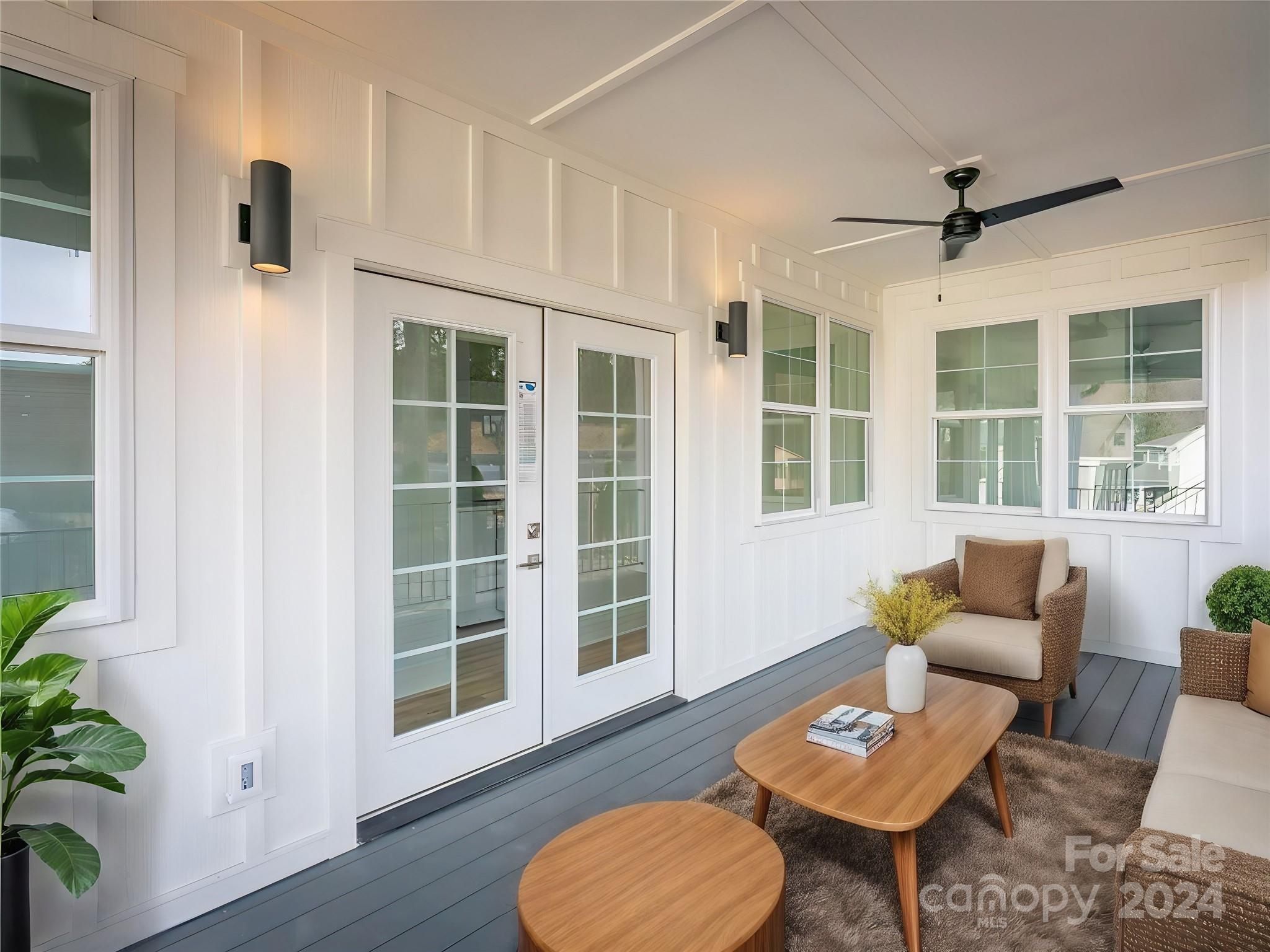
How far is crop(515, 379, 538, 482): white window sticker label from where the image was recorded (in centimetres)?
291

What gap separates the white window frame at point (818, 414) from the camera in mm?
4105

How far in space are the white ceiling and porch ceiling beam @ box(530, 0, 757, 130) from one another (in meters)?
0.03

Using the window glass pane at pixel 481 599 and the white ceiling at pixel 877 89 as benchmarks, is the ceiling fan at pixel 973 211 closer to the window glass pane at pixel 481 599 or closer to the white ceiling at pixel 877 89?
the white ceiling at pixel 877 89

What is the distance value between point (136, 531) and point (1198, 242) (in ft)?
18.6

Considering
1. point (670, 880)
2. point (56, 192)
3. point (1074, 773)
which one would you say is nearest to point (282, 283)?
point (56, 192)

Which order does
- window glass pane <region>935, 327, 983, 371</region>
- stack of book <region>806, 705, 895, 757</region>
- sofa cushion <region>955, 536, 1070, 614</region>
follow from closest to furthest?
1. stack of book <region>806, 705, 895, 757</region>
2. sofa cushion <region>955, 536, 1070, 614</region>
3. window glass pane <region>935, 327, 983, 371</region>

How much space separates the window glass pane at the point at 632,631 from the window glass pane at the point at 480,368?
4.31 ft

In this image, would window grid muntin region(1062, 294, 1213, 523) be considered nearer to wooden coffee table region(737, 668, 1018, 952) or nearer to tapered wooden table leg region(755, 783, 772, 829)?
wooden coffee table region(737, 668, 1018, 952)

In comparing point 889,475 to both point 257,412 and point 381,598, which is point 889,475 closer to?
point 381,598

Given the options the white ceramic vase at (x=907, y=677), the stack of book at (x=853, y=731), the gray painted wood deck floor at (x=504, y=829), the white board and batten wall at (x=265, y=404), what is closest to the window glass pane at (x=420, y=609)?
the white board and batten wall at (x=265, y=404)

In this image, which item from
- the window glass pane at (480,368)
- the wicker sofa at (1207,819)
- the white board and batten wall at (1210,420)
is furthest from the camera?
the white board and batten wall at (1210,420)

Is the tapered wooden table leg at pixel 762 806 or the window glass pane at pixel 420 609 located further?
the window glass pane at pixel 420 609

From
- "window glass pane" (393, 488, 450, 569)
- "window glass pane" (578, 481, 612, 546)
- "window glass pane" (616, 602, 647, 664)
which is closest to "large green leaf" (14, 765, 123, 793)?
"window glass pane" (393, 488, 450, 569)

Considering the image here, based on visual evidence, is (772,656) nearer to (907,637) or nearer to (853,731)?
(907,637)
